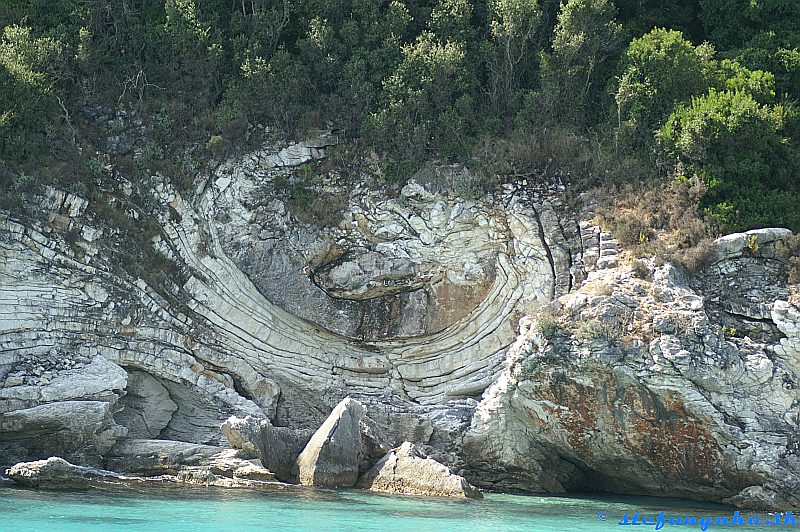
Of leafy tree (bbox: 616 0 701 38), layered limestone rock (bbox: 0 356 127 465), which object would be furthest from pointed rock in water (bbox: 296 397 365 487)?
leafy tree (bbox: 616 0 701 38)

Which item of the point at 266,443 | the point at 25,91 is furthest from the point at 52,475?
the point at 25,91

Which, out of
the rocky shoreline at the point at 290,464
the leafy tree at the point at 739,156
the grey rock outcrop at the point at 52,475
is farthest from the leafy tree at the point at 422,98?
the grey rock outcrop at the point at 52,475

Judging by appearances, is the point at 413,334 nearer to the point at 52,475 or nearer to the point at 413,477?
the point at 413,477

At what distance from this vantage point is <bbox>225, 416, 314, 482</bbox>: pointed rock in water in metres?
15.6

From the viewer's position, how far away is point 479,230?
1833 centimetres

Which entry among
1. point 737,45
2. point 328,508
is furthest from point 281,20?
point 328,508

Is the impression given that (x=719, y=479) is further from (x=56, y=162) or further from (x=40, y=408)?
(x=56, y=162)

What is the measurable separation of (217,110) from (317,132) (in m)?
1.98

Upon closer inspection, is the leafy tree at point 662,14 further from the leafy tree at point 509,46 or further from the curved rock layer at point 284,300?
the curved rock layer at point 284,300

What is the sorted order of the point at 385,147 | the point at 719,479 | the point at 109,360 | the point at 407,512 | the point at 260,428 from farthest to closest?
the point at 385,147 < the point at 109,360 < the point at 260,428 < the point at 719,479 < the point at 407,512

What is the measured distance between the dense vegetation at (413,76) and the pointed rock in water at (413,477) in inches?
226

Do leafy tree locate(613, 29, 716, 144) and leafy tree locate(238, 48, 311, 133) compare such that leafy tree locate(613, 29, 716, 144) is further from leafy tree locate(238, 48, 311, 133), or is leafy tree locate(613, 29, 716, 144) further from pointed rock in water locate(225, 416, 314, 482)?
pointed rock in water locate(225, 416, 314, 482)

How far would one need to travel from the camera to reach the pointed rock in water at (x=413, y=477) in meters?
14.9

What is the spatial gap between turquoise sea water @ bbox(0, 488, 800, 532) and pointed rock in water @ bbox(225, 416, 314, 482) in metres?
1.08
